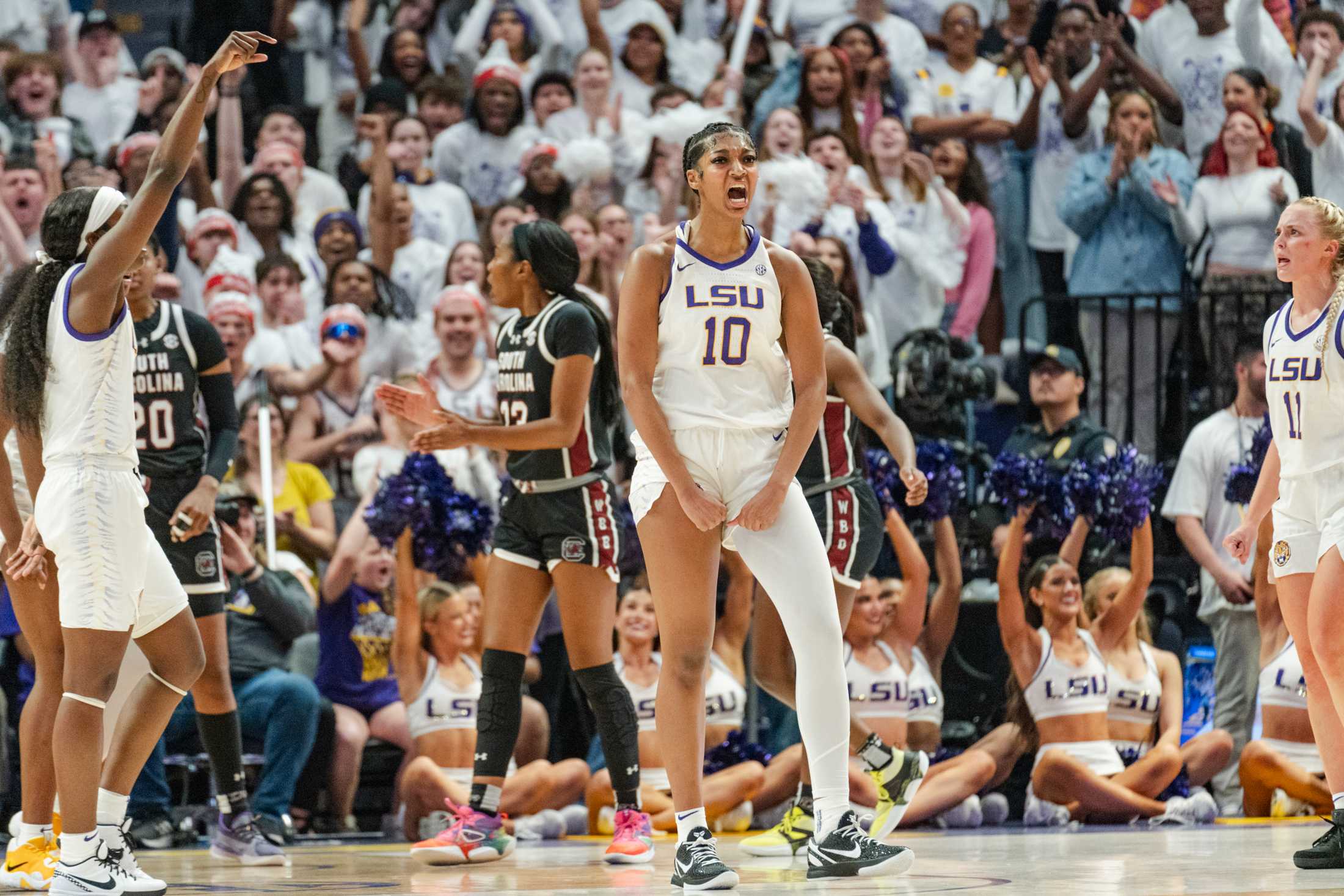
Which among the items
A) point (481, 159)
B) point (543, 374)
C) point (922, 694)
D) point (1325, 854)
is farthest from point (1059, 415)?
point (481, 159)

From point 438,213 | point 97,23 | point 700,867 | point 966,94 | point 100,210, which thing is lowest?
point 700,867

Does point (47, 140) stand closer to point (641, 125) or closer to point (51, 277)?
point (641, 125)

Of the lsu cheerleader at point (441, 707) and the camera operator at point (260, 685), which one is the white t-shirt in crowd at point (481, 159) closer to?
the camera operator at point (260, 685)

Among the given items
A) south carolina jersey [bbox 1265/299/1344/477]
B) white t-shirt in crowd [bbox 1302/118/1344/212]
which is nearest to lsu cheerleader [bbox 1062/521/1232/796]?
south carolina jersey [bbox 1265/299/1344/477]

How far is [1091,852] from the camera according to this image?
6000 millimetres

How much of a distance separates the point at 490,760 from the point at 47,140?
20.3 feet

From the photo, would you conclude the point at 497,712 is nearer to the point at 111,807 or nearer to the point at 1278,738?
the point at 111,807

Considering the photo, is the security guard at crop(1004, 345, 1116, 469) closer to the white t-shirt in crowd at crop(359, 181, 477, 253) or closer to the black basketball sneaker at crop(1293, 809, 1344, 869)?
the black basketball sneaker at crop(1293, 809, 1344, 869)

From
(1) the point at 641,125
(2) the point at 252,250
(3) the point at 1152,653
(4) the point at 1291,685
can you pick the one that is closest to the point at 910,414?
(3) the point at 1152,653

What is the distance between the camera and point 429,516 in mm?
7980

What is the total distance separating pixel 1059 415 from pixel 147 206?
5.61m

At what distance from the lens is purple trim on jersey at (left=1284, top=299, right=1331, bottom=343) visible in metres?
5.59

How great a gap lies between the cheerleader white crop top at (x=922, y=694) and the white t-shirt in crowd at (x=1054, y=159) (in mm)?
3873

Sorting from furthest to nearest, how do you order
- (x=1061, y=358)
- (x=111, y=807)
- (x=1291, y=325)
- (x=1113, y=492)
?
(x=1061, y=358) < (x=1113, y=492) < (x=1291, y=325) < (x=111, y=807)
